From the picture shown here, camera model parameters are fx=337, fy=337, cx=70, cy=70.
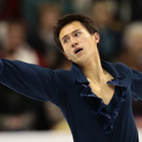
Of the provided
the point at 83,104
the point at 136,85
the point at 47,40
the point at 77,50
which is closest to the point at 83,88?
the point at 83,104

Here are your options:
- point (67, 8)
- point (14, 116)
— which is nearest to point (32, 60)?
point (14, 116)

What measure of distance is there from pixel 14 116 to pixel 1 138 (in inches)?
26.9

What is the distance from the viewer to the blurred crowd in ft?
13.4

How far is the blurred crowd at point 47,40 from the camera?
408cm

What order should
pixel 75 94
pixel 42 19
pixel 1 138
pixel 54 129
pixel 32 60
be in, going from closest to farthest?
pixel 75 94
pixel 1 138
pixel 54 129
pixel 32 60
pixel 42 19

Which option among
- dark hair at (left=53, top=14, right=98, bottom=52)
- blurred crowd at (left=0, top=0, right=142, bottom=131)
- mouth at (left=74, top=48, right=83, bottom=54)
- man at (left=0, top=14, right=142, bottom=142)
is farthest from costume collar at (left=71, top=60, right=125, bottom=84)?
blurred crowd at (left=0, top=0, right=142, bottom=131)

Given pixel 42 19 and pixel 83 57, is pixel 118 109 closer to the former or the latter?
pixel 83 57

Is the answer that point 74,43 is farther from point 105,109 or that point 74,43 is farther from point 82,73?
point 105,109

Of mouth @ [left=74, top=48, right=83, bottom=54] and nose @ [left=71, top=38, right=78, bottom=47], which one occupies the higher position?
nose @ [left=71, top=38, right=78, bottom=47]

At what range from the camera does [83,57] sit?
7.34 feet

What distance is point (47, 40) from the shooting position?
484 centimetres

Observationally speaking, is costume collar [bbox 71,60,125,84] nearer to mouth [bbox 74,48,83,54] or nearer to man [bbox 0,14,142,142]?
man [bbox 0,14,142,142]

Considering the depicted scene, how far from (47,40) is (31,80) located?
2.87 metres

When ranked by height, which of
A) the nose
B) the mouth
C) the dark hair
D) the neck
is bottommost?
the neck
